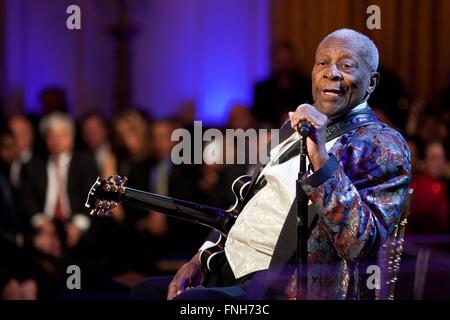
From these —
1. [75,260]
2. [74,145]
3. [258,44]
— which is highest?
[258,44]

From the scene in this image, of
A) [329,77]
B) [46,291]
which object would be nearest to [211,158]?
[46,291]

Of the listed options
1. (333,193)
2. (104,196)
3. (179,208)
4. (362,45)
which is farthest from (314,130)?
(104,196)

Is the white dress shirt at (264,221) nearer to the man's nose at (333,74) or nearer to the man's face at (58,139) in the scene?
the man's nose at (333,74)

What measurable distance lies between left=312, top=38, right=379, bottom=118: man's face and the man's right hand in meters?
0.71

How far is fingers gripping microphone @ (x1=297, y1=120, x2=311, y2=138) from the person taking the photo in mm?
2721

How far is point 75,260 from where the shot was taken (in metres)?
6.16

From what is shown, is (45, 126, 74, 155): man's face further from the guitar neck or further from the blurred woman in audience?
the guitar neck

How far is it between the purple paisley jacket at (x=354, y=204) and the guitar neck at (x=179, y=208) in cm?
48

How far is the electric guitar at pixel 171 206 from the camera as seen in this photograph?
323 centimetres

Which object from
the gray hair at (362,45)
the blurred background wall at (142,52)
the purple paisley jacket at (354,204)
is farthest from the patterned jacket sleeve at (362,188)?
the blurred background wall at (142,52)

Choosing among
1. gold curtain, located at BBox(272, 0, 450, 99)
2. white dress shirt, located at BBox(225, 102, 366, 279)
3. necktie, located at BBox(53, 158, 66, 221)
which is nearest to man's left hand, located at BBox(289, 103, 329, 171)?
white dress shirt, located at BBox(225, 102, 366, 279)

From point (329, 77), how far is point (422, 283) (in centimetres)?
70

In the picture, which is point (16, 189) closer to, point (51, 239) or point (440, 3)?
point (51, 239)
